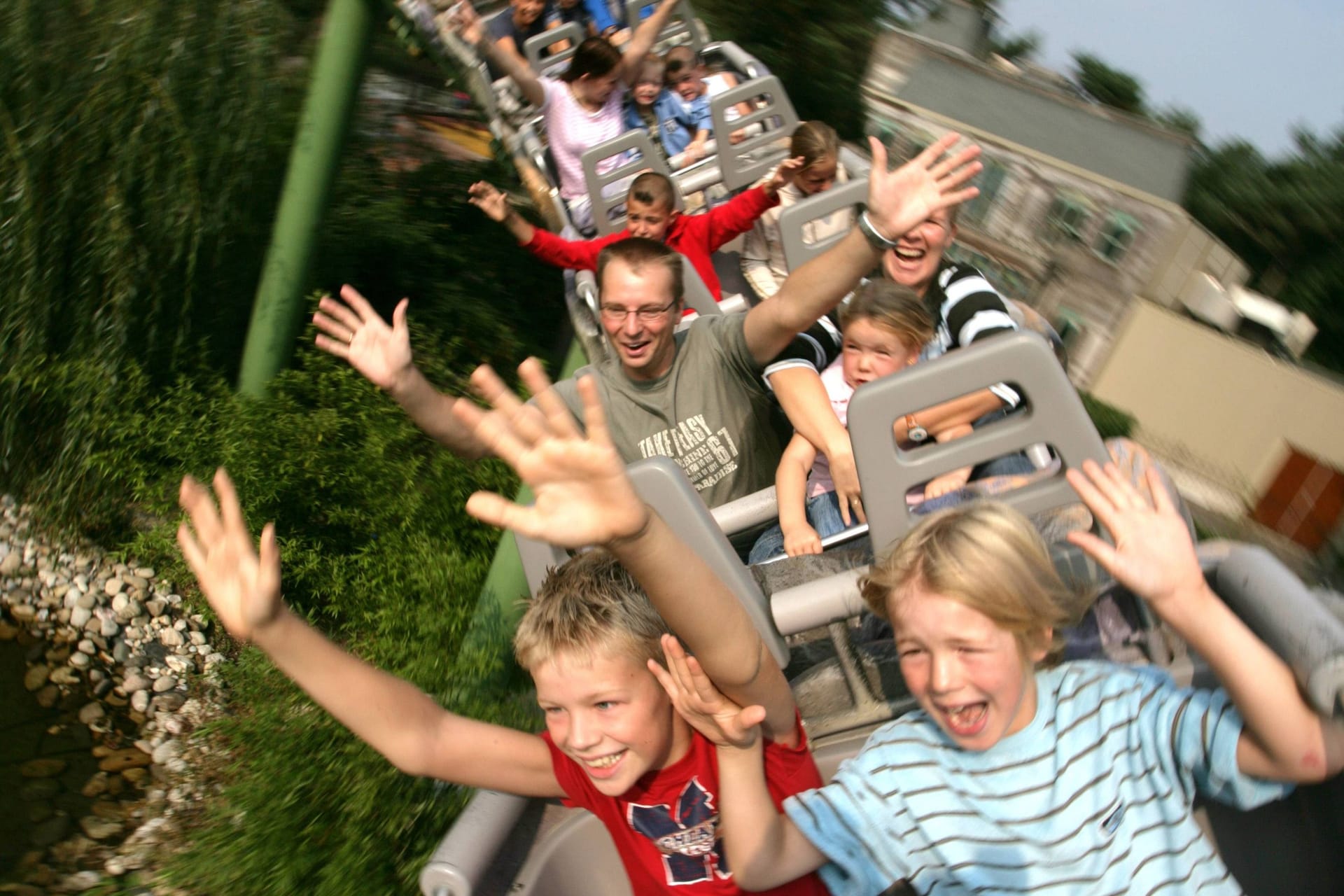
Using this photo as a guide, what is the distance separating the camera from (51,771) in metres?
2.90

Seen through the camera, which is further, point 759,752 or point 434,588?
point 434,588

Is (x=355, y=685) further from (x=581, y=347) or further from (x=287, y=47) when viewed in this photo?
(x=287, y=47)

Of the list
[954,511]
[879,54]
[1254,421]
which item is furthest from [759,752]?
[1254,421]

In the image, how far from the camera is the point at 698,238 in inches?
143

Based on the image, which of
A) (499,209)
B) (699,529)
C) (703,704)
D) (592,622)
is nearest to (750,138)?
(499,209)

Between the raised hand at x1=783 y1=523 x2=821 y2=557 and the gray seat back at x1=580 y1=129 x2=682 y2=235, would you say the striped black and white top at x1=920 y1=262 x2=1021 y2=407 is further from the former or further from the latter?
the gray seat back at x1=580 y1=129 x2=682 y2=235

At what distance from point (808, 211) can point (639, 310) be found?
696mm

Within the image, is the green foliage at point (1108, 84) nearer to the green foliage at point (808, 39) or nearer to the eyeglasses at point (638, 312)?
the green foliage at point (808, 39)

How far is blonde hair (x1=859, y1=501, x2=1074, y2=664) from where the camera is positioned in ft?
4.22

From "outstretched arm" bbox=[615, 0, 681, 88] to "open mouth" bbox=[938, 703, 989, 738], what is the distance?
13.6ft

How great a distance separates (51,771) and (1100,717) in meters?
2.76

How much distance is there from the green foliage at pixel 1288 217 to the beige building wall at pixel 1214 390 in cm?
767

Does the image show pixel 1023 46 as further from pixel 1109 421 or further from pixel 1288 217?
pixel 1109 421

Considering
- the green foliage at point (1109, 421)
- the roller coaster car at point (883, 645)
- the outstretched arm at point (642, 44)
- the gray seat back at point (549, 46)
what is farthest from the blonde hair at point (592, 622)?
the green foliage at point (1109, 421)
